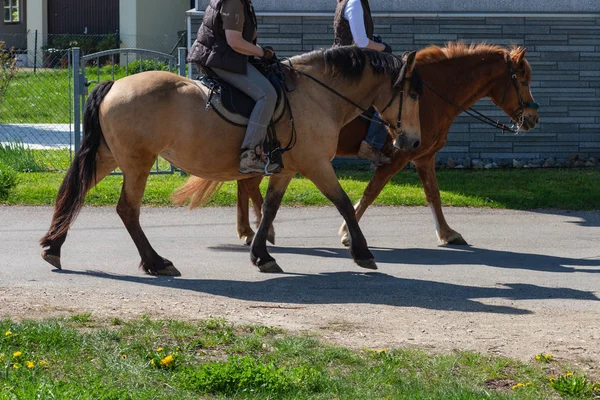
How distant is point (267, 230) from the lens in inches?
352

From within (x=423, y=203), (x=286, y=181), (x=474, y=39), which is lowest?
(x=423, y=203)

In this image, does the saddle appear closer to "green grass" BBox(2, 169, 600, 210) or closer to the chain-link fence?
"green grass" BBox(2, 169, 600, 210)

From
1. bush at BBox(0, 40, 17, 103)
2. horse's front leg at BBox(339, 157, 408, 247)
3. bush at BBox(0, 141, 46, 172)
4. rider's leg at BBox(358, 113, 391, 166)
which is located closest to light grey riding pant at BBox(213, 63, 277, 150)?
rider's leg at BBox(358, 113, 391, 166)

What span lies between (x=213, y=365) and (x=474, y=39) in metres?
11.2

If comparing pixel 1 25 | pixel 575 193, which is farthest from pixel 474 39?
pixel 1 25

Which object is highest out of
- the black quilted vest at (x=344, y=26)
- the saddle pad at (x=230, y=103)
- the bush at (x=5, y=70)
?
the black quilted vest at (x=344, y=26)

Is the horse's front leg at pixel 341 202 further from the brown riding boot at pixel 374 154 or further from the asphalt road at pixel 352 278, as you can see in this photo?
the brown riding boot at pixel 374 154

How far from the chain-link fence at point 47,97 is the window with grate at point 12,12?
4.89 m

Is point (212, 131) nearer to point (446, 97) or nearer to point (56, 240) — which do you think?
point (56, 240)

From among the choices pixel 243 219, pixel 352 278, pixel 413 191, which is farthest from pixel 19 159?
pixel 352 278

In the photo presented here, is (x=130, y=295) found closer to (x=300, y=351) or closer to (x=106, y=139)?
(x=106, y=139)

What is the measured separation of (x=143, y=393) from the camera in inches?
211

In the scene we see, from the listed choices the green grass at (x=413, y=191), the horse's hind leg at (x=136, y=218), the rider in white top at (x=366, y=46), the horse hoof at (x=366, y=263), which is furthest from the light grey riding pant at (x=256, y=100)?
the green grass at (x=413, y=191)

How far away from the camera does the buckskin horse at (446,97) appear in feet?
33.5
